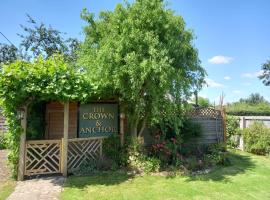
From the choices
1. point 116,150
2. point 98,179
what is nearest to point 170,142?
point 116,150

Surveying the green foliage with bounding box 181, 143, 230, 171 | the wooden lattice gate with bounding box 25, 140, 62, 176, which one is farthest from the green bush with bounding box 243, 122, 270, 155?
the wooden lattice gate with bounding box 25, 140, 62, 176

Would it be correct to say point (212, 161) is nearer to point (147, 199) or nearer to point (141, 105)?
point (141, 105)

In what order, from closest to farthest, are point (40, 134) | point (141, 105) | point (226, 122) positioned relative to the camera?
point (141, 105)
point (40, 134)
point (226, 122)

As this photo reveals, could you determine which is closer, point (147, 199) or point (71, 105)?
point (147, 199)

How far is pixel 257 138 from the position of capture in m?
11.3

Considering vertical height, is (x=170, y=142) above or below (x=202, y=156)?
above

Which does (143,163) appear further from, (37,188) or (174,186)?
(37,188)

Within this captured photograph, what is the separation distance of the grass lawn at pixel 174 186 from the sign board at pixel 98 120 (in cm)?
168

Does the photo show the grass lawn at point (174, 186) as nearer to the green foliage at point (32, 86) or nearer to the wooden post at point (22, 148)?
the wooden post at point (22, 148)

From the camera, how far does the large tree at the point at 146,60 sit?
748 cm

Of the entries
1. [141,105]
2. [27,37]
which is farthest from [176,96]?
[27,37]

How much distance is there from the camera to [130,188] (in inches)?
262

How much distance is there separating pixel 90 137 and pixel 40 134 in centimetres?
168

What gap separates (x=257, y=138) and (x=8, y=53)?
2108cm
